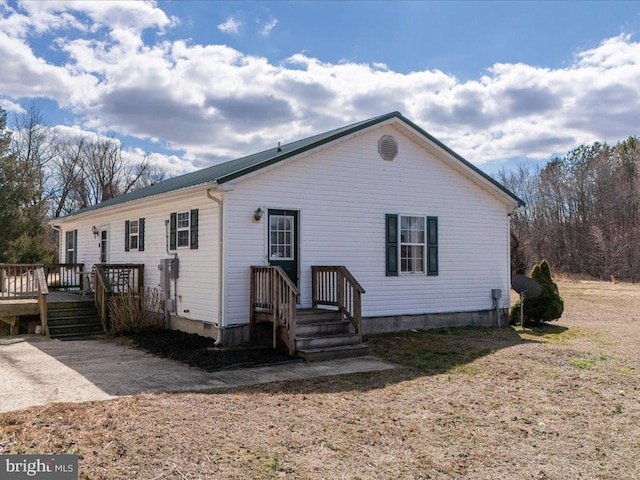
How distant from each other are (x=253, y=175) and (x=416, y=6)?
536 cm

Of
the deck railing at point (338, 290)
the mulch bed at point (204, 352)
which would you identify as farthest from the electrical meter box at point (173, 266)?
the deck railing at point (338, 290)

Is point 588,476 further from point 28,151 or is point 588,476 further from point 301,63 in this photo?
point 28,151

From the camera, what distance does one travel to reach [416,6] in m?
11.7

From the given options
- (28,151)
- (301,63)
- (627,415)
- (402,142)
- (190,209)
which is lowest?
(627,415)

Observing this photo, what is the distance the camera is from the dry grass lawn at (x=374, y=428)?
4516 mm

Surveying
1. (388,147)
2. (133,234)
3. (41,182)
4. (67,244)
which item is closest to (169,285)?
(133,234)

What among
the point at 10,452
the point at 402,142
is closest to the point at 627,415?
the point at 10,452

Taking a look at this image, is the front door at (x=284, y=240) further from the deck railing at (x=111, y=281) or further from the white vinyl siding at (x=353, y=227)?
the deck railing at (x=111, y=281)

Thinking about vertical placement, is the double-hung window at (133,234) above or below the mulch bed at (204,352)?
above

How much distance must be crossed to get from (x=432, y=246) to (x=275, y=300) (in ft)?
16.3

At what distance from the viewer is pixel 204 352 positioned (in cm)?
942

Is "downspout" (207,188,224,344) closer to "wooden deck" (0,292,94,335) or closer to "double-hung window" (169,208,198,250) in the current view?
"double-hung window" (169,208,198,250)

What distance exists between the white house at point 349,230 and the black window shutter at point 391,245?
0.02 meters

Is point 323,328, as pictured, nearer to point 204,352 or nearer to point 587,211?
point 204,352
